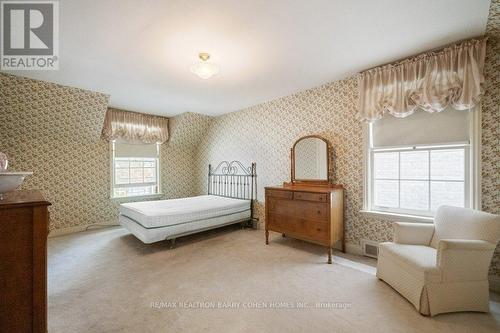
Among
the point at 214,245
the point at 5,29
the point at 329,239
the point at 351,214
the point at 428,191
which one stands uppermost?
the point at 5,29

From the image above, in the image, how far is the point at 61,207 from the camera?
3.97 m

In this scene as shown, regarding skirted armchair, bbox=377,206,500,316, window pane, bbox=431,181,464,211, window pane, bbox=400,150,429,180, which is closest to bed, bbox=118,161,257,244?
window pane, bbox=400,150,429,180

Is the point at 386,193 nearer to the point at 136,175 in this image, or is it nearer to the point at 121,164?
the point at 136,175

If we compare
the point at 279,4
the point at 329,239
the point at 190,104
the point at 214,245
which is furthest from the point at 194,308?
the point at 190,104

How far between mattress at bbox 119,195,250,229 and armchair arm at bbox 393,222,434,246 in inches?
103

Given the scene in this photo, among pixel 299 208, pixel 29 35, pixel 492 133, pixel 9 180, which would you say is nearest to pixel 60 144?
pixel 29 35

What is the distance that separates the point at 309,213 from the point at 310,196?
242 mm

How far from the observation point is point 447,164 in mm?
2449

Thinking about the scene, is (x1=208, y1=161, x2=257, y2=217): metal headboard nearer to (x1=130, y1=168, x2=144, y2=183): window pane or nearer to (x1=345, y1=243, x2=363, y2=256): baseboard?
(x1=130, y1=168, x2=144, y2=183): window pane

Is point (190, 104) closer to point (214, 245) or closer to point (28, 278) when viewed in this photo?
point (214, 245)

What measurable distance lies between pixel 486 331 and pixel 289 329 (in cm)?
149

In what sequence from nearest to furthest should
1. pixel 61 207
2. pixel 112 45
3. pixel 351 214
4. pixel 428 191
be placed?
pixel 112 45, pixel 428 191, pixel 351 214, pixel 61 207

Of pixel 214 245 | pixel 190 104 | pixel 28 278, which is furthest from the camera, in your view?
pixel 190 104

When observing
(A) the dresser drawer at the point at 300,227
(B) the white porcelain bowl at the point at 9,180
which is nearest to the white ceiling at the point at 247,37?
(B) the white porcelain bowl at the point at 9,180
